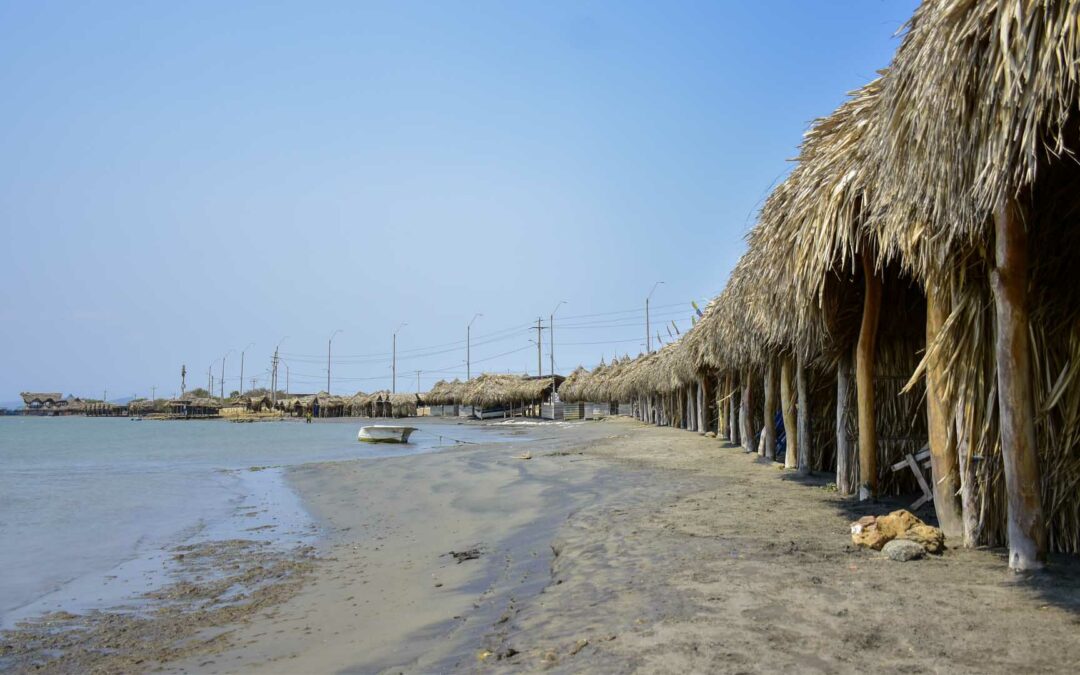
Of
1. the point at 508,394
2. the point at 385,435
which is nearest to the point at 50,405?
the point at 508,394

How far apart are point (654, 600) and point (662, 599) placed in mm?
48

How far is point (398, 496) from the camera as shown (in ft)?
39.8

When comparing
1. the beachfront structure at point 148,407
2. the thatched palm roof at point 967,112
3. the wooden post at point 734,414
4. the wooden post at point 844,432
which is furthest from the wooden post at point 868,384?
the beachfront structure at point 148,407

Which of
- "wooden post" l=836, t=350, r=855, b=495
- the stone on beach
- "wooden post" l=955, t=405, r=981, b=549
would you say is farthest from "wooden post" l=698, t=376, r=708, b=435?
the stone on beach

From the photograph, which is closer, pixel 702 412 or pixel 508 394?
pixel 702 412

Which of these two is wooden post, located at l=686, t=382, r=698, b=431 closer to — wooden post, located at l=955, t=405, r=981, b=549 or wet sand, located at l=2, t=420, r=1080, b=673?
wet sand, located at l=2, t=420, r=1080, b=673

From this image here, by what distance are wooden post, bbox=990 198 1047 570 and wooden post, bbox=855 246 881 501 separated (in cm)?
231

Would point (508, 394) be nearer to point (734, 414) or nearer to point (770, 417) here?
point (734, 414)

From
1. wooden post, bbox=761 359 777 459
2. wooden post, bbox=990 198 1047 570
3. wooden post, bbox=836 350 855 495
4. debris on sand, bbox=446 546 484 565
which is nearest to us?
wooden post, bbox=990 198 1047 570

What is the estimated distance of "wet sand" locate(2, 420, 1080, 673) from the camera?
336 cm

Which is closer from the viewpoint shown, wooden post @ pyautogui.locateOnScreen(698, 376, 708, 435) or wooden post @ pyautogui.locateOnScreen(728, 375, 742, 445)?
wooden post @ pyautogui.locateOnScreen(728, 375, 742, 445)

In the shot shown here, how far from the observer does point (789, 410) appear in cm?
1112

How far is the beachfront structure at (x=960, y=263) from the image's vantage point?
359cm

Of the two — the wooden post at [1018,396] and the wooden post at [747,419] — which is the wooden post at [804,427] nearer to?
the wooden post at [747,419]
